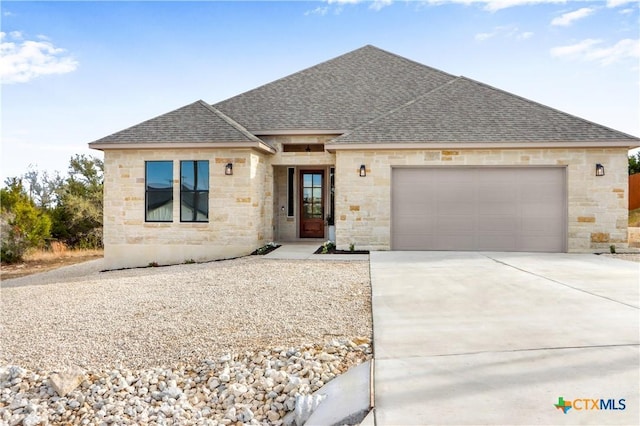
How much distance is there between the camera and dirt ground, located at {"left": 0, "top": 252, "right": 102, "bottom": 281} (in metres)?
13.3

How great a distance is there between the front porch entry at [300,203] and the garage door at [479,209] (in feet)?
11.0

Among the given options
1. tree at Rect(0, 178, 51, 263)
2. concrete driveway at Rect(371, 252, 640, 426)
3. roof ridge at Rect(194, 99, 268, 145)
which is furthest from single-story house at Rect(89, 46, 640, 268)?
tree at Rect(0, 178, 51, 263)

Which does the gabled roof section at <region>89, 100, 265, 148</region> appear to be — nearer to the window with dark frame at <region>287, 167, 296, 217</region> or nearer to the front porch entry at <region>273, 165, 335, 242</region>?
the window with dark frame at <region>287, 167, 296, 217</region>

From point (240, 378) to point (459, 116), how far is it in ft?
35.3

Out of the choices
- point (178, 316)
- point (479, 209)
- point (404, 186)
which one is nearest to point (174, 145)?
point (404, 186)

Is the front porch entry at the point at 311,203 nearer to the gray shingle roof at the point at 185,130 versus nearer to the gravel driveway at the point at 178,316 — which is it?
the gray shingle roof at the point at 185,130

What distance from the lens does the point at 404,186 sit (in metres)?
11.5

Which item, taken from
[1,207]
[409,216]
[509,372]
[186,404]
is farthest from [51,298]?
[1,207]

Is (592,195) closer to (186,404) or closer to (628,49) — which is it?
(628,49)

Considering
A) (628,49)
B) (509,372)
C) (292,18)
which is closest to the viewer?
(509,372)

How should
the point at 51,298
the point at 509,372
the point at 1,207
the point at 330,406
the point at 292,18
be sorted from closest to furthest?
the point at 330,406 → the point at 509,372 → the point at 51,298 → the point at 292,18 → the point at 1,207

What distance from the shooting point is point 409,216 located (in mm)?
11508

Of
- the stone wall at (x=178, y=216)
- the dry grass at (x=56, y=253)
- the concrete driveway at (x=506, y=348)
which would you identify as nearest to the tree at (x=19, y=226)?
the dry grass at (x=56, y=253)

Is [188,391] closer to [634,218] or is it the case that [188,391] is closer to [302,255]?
[302,255]
